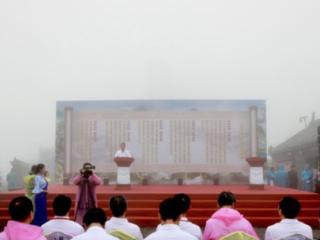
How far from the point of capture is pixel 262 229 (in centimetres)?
948

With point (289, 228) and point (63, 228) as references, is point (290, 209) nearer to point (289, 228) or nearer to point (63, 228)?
point (289, 228)

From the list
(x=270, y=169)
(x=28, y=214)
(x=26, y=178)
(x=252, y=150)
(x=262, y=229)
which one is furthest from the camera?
(x=270, y=169)

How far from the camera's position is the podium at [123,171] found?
12.2m

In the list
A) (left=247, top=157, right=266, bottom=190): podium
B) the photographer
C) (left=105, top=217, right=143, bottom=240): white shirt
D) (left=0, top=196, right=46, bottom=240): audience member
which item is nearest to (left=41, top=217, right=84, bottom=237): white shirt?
(left=105, top=217, right=143, bottom=240): white shirt

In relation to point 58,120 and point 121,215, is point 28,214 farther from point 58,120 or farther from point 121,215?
point 58,120

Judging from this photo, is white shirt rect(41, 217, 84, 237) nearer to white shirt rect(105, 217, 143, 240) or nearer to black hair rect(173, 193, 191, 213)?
white shirt rect(105, 217, 143, 240)

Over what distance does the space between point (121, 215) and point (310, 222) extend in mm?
6605

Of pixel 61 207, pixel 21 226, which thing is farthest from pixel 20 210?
pixel 61 207

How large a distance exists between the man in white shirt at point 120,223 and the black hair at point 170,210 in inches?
22.7

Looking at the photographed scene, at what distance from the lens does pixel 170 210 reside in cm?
362

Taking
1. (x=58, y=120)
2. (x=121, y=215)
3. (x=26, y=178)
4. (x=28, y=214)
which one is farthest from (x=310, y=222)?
(x=58, y=120)

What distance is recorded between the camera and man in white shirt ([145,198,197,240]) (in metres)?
3.40

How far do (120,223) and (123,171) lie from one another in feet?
26.9

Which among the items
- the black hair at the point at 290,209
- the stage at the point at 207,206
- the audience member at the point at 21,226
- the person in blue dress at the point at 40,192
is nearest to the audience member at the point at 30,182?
the person in blue dress at the point at 40,192
